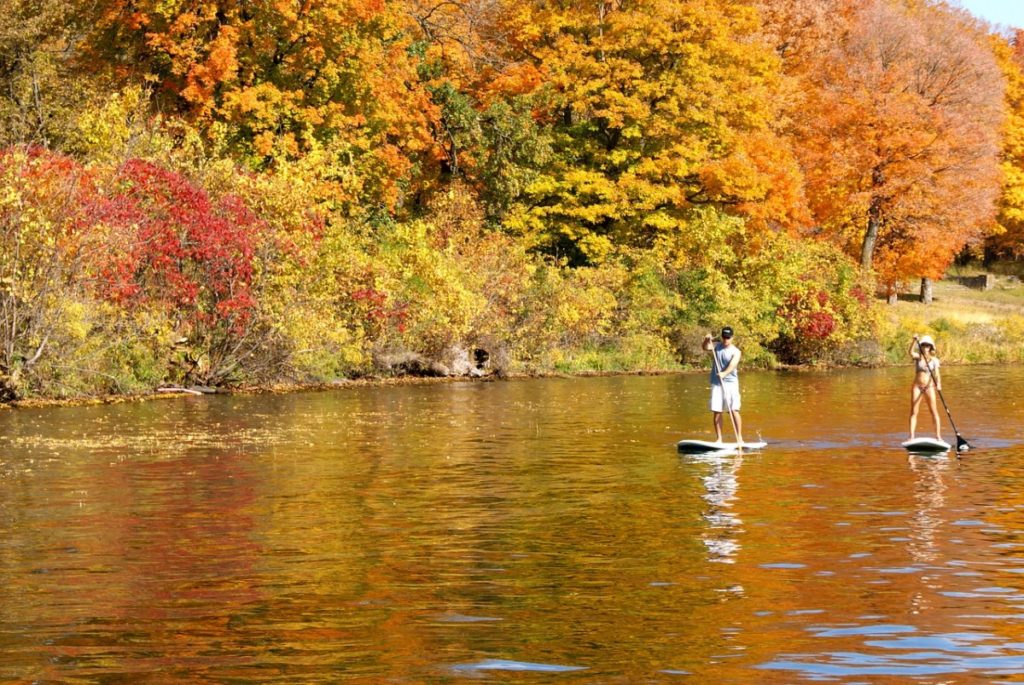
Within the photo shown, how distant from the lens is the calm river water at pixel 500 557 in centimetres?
1070

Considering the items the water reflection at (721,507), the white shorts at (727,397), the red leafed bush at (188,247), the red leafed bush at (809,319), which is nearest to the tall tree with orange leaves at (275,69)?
the red leafed bush at (188,247)

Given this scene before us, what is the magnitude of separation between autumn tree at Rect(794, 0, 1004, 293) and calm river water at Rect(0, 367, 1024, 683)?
4311 cm

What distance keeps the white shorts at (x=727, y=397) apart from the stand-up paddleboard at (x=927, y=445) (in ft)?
9.62

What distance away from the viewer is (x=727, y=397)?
90.4ft

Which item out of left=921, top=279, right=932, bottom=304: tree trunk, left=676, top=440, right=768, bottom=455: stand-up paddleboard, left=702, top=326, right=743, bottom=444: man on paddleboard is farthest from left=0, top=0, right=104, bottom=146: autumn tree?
left=921, top=279, right=932, bottom=304: tree trunk

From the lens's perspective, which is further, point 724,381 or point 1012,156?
point 1012,156

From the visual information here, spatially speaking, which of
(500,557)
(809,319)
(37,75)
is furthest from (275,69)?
(500,557)

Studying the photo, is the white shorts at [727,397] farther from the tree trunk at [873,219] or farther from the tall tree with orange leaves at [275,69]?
the tree trunk at [873,219]

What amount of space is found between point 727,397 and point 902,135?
46987 mm

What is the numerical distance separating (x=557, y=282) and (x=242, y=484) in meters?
32.7

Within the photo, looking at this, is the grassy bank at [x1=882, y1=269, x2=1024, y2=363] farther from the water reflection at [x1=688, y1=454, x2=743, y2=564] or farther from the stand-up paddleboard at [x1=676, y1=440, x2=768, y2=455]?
the water reflection at [x1=688, y1=454, x2=743, y2=564]

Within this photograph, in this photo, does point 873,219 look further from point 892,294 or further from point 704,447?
point 704,447

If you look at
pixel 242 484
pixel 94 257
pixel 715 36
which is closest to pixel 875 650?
pixel 242 484

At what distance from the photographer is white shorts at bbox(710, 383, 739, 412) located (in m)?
27.4
